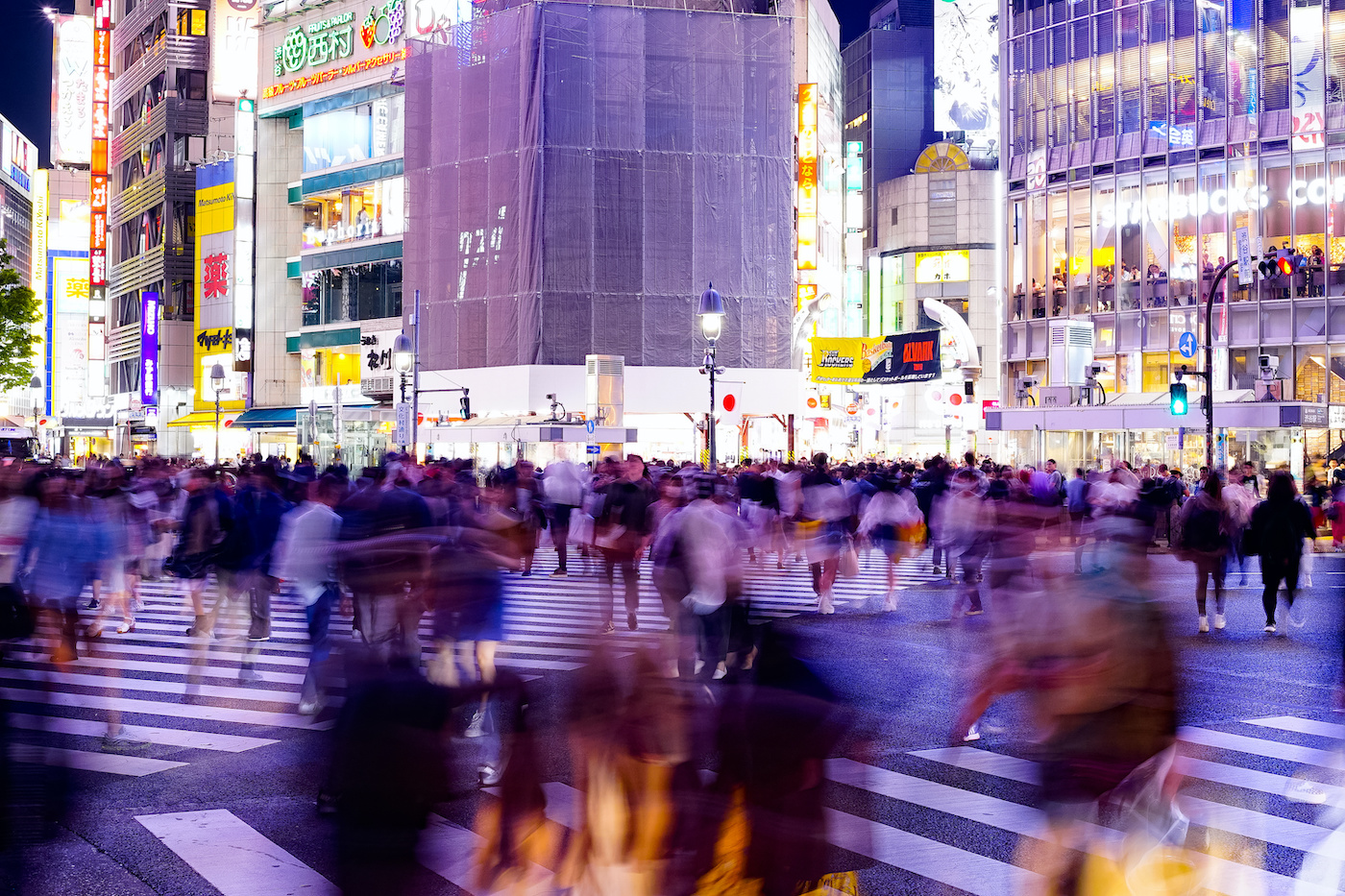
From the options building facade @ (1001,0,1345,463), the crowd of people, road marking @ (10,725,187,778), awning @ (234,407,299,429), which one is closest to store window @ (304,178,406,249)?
awning @ (234,407,299,429)

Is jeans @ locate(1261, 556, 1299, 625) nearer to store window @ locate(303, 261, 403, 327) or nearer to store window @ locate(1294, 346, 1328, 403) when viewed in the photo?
store window @ locate(1294, 346, 1328, 403)

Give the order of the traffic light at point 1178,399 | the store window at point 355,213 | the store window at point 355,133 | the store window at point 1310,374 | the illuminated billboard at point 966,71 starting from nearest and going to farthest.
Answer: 1. the traffic light at point 1178,399
2. the store window at point 1310,374
3. the store window at point 355,213
4. the store window at point 355,133
5. the illuminated billboard at point 966,71

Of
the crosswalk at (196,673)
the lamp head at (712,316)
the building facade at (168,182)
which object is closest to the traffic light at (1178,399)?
the lamp head at (712,316)

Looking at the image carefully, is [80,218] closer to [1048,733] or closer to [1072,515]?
[1072,515]

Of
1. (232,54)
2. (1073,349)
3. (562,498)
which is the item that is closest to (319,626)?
(562,498)

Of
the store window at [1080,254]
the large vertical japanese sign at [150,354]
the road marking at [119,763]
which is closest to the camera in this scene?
the road marking at [119,763]

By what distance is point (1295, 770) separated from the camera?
870 centimetres

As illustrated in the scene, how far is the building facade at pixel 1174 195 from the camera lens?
45.6 metres

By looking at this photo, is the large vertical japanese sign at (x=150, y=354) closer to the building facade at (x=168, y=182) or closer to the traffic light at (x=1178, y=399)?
the building facade at (x=168, y=182)

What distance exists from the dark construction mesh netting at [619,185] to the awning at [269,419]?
1698cm

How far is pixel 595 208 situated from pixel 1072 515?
112 feet

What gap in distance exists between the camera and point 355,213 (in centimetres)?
6456

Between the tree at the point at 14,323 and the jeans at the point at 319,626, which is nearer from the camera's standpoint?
the jeans at the point at 319,626

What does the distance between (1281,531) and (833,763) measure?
11213mm
